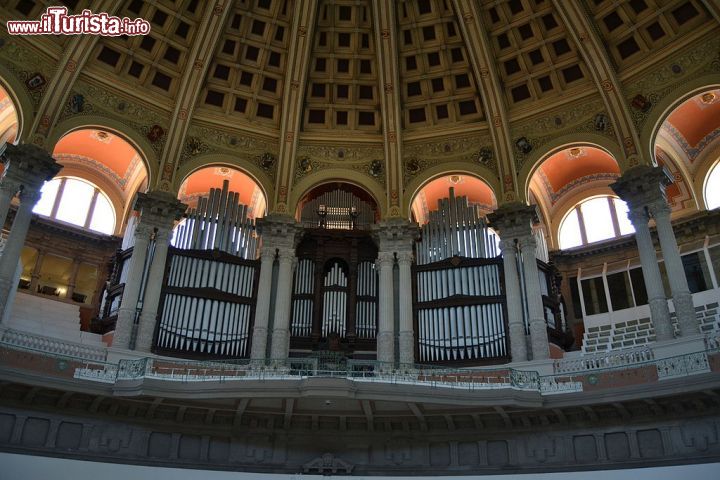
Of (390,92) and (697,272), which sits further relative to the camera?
(390,92)

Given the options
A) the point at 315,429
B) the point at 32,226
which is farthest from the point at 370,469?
the point at 32,226

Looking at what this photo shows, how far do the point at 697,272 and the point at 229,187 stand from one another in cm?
2488

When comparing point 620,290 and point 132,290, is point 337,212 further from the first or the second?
point 620,290

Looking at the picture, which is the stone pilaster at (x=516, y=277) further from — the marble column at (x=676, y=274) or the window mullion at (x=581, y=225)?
the window mullion at (x=581, y=225)

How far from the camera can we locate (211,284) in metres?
29.2

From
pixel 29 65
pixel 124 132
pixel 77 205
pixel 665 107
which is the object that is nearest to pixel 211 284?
pixel 124 132

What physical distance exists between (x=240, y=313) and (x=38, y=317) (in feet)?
29.3

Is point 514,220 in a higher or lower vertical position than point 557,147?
lower

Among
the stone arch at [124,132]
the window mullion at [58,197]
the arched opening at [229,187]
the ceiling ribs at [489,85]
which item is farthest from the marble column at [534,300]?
the window mullion at [58,197]

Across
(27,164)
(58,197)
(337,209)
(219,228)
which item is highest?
(58,197)

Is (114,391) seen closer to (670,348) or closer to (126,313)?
(126,313)

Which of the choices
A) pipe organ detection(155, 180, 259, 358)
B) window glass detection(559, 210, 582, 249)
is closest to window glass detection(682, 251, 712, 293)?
window glass detection(559, 210, 582, 249)

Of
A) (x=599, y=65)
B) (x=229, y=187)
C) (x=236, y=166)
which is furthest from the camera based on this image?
(x=229, y=187)

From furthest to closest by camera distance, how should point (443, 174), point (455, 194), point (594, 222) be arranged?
point (455, 194)
point (594, 222)
point (443, 174)
